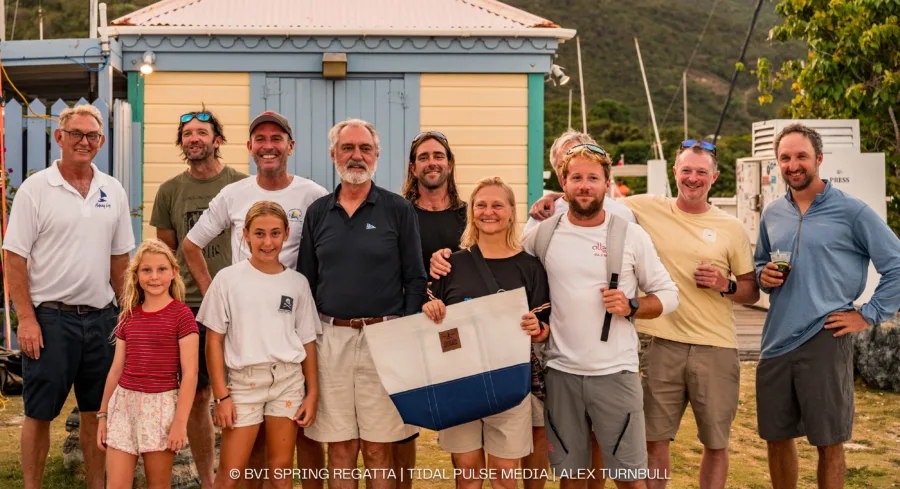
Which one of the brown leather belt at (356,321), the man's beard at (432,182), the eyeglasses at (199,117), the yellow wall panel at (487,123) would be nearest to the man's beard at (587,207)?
the man's beard at (432,182)

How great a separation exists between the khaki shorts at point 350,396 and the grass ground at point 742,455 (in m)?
1.23

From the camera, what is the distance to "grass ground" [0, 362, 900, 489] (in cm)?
514

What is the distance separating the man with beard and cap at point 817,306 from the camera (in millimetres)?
4180

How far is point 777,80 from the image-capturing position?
10.7 meters

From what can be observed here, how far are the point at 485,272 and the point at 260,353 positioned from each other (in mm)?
1043

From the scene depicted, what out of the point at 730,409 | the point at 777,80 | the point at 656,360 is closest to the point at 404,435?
the point at 656,360

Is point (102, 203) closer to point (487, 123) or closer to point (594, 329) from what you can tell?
point (594, 329)

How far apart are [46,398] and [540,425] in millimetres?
2310

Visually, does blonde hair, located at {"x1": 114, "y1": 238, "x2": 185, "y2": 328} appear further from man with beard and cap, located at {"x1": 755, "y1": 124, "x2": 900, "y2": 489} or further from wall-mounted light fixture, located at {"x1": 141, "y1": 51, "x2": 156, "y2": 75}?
wall-mounted light fixture, located at {"x1": 141, "y1": 51, "x2": 156, "y2": 75}

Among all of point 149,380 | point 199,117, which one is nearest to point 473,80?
point 199,117

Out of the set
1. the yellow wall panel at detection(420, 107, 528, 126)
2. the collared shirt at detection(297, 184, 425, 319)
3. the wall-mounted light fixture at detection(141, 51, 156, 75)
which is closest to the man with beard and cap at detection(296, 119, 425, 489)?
the collared shirt at detection(297, 184, 425, 319)

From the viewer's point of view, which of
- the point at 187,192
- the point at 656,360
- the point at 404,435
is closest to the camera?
the point at 404,435

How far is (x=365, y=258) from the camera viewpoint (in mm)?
3900

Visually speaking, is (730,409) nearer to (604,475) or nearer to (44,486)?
(604,475)
